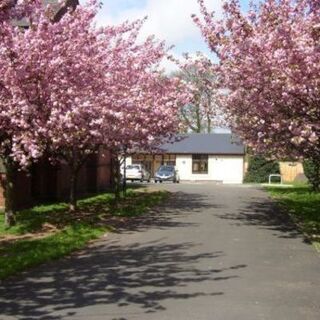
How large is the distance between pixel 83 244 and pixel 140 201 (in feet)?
45.6

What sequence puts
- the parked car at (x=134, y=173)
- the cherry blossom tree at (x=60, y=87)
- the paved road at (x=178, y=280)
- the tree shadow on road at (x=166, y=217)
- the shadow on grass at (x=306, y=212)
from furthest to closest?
the parked car at (x=134, y=173) → the tree shadow on road at (x=166, y=217) → the shadow on grass at (x=306, y=212) → the cherry blossom tree at (x=60, y=87) → the paved road at (x=178, y=280)

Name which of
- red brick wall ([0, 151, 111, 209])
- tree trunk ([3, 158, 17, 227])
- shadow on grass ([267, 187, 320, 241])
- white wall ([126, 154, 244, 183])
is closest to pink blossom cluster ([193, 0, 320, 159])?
shadow on grass ([267, 187, 320, 241])

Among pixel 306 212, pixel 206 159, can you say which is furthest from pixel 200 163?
pixel 306 212

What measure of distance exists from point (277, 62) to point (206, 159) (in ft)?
174

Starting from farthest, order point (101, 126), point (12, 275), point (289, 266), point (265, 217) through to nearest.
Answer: point (265, 217)
point (101, 126)
point (289, 266)
point (12, 275)

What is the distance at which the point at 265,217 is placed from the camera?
870 inches

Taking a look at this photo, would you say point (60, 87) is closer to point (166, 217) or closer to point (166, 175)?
point (166, 217)

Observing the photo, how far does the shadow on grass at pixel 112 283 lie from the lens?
8.52 m

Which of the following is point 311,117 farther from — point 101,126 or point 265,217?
point 265,217

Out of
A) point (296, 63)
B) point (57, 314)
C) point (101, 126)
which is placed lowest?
point (57, 314)

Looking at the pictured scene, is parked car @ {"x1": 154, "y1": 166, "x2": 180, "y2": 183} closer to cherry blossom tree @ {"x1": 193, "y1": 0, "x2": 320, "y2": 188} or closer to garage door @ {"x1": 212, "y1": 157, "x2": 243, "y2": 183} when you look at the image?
garage door @ {"x1": 212, "y1": 157, "x2": 243, "y2": 183}

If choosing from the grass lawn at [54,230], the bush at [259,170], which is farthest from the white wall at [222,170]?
the grass lawn at [54,230]

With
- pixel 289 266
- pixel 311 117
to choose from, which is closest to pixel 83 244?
pixel 289 266

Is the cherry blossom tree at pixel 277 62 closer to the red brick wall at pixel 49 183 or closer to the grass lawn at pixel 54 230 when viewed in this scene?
the grass lawn at pixel 54 230
